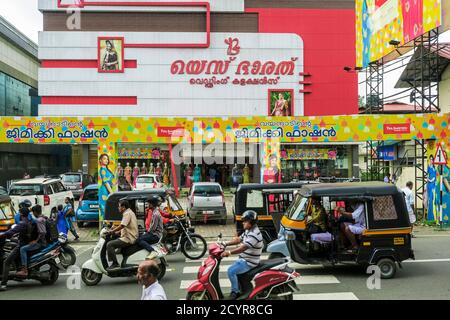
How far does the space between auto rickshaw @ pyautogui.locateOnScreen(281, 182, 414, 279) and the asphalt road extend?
0.42m

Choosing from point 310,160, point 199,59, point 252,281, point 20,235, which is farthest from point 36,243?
point 199,59

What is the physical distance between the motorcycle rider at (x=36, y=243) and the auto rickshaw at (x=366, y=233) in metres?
5.02

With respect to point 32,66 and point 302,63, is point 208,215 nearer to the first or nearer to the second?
point 302,63

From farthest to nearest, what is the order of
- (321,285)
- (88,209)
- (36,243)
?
(88,209) → (36,243) → (321,285)

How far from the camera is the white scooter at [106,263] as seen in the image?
9531 millimetres

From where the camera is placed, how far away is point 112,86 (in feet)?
139

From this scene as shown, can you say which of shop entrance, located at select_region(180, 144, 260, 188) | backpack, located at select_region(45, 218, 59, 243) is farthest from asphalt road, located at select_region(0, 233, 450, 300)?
shop entrance, located at select_region(180, 144, 260, 188)

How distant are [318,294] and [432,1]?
47.6 feet

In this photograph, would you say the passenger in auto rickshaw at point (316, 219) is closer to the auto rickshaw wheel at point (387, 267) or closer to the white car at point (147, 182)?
the auto rickshaw wheel at point (387, 267)

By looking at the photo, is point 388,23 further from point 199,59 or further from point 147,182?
point 199,59

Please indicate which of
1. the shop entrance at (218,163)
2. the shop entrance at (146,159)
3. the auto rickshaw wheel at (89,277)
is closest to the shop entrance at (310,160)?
the shop entrance at (218,163)

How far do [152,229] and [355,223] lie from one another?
446 centimetres

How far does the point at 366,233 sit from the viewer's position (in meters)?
9.69

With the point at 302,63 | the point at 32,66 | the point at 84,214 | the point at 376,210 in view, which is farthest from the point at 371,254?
the point at 32,66
